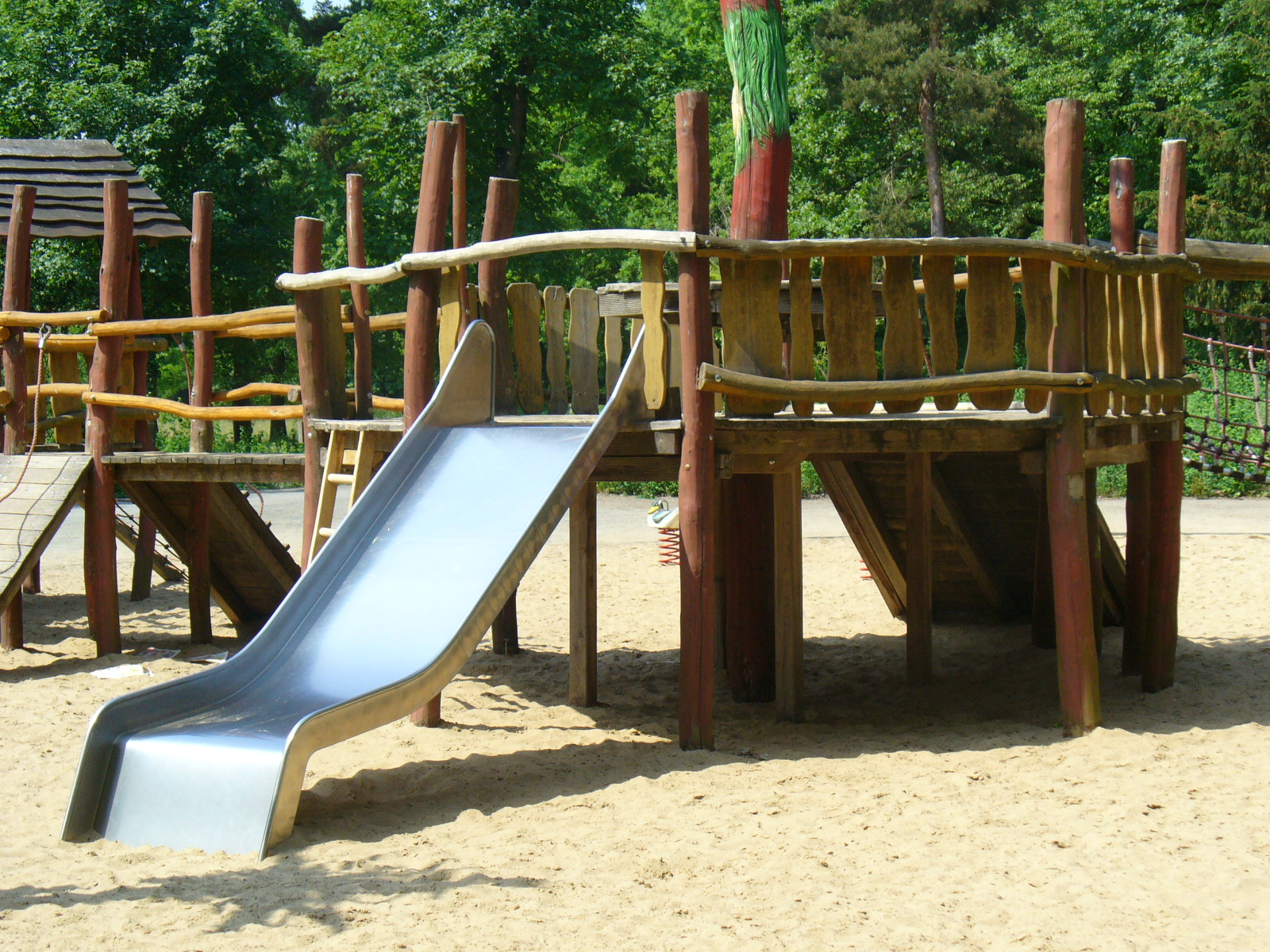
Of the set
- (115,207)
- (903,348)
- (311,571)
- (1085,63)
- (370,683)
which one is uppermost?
(1085,63)

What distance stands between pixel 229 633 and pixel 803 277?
6247mm

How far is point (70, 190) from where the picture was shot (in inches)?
476

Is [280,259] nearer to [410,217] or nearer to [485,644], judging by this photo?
[410,217]

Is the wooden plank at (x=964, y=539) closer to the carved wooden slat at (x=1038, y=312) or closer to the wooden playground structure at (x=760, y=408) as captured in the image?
the wooden playground structure at (x=760, y=408)

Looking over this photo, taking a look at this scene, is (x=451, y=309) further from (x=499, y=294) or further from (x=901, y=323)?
(x=901, y=323)

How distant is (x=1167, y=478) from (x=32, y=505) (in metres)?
7.08

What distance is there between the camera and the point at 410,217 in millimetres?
28688

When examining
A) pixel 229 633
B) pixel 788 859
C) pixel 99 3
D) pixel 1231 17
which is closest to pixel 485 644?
pixel 229 633

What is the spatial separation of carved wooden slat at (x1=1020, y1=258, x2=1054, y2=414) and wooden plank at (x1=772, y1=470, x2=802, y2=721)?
1312mm

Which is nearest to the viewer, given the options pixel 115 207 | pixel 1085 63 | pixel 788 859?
pixel 788 859

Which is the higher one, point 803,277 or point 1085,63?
point 1085,63

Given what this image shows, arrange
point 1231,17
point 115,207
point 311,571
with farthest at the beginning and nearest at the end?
point 1231,17 → point 115,207 → point 311,571

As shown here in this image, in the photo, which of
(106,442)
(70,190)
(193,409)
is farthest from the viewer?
(70,190)

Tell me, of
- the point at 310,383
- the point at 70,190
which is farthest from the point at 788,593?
the point at 70,190
